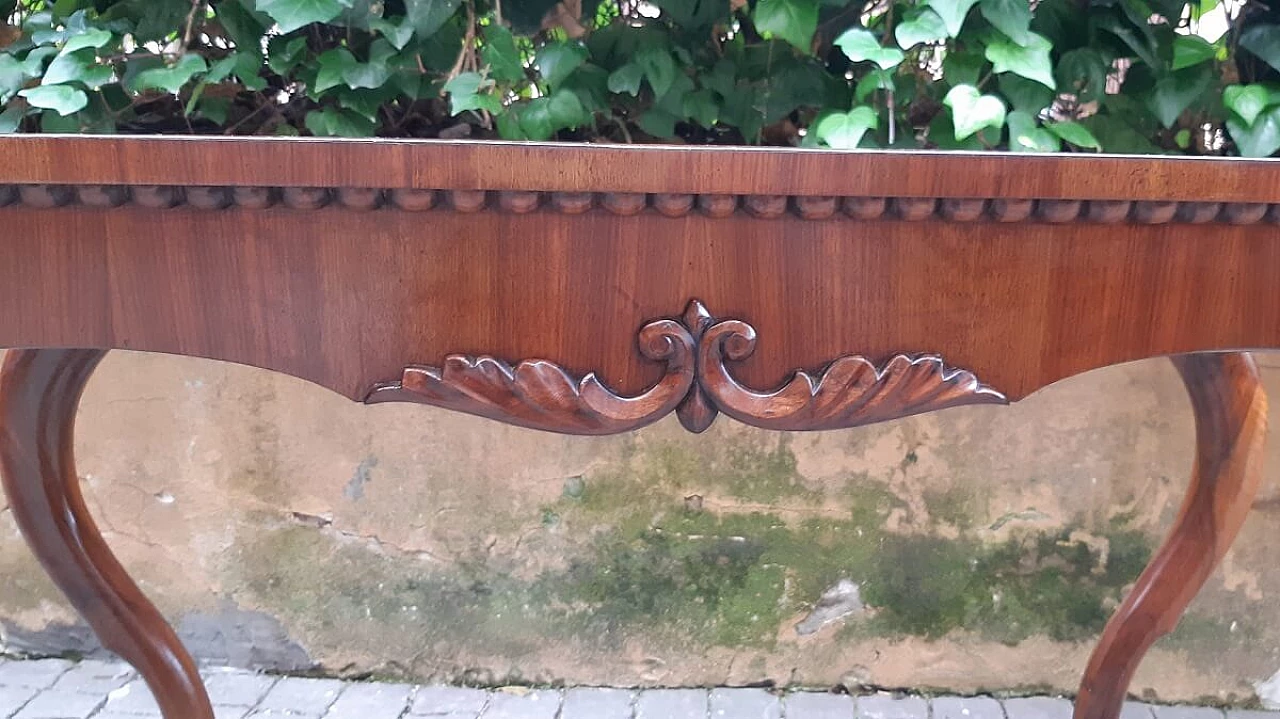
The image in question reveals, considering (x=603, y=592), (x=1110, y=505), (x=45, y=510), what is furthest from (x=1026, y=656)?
(x=45, y=510)

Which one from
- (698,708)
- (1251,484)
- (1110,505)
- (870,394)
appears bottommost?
(698,708)

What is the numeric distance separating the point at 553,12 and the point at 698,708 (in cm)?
94

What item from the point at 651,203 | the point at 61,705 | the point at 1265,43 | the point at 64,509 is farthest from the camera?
the point at 61,705

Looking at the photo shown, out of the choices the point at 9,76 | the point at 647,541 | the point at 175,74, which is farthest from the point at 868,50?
the point at 647,541

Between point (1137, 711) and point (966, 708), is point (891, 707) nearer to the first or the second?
point (966, 708)

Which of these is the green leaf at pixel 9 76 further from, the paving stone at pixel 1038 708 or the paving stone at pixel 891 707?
the paving stone at pixel 1038 708

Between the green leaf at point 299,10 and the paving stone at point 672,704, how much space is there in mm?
975

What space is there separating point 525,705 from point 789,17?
3.28 feet

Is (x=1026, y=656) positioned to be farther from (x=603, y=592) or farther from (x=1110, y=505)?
(x=603, y=592)

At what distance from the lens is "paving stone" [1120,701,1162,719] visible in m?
1.21

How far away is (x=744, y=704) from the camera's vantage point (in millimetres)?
1228

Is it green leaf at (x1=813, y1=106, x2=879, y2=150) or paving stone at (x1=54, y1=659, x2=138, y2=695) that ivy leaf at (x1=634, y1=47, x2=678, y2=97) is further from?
paving stone at (x1=54, y1=659, x2=138, y2=695)

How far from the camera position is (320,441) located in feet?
4.02

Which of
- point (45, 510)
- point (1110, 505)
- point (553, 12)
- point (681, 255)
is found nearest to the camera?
point (681, 255)
